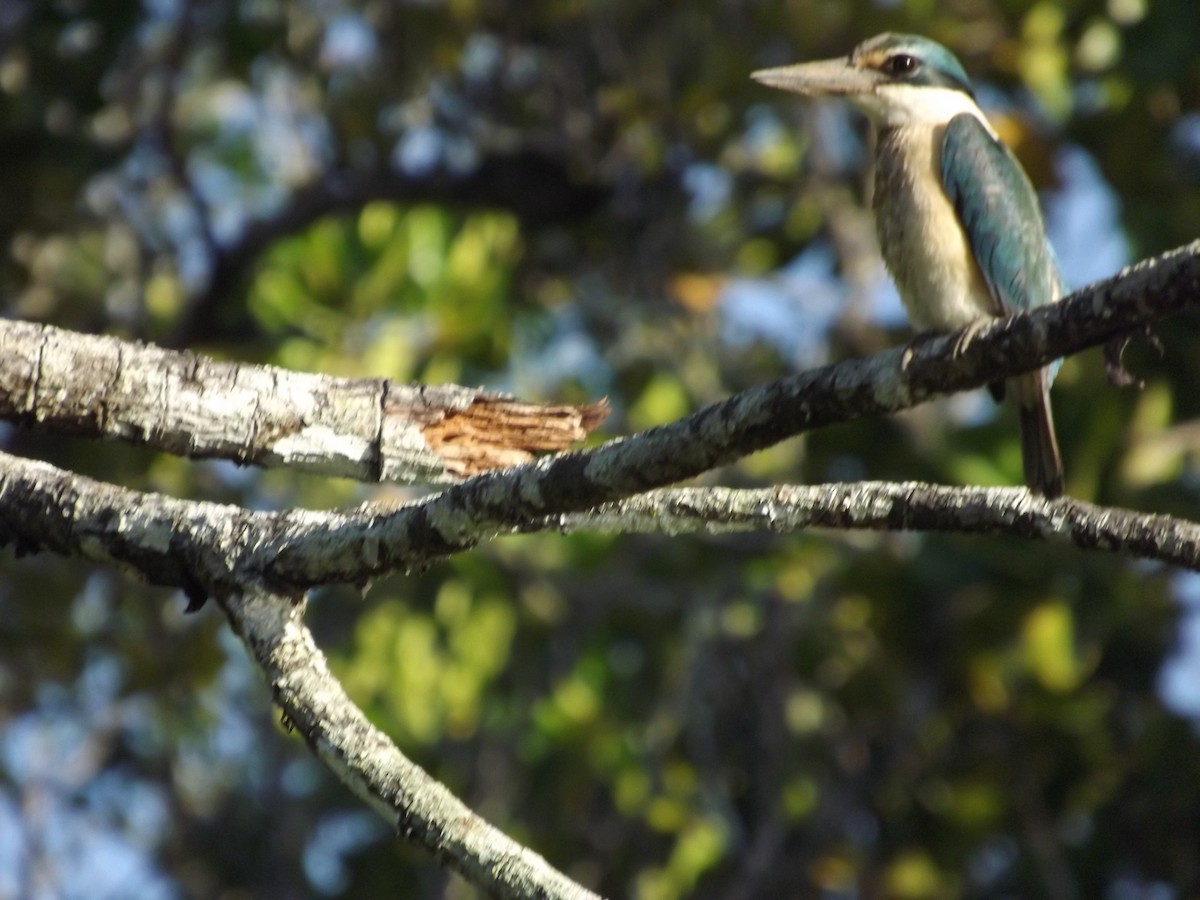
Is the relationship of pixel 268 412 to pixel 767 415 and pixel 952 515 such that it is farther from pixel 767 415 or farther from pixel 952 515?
pixel 952 515

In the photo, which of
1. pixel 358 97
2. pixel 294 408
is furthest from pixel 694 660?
pixel 294 408

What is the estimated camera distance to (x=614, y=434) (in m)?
7.16

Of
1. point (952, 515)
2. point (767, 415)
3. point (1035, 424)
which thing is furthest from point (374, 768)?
point (1035, 424)

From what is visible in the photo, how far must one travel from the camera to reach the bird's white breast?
4.62 metres

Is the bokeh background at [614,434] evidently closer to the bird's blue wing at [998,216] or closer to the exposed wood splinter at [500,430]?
the bird's blue wing at [998,216]

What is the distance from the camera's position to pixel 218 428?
348 centimetres

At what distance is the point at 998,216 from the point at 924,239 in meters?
0.21

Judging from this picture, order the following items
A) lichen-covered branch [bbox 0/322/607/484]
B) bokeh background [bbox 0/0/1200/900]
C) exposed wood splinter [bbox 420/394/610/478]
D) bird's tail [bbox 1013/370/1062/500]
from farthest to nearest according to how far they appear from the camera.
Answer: bokeh background [bbox 0/0/1200/900] → bird's tail [bbox 1013/370/1062/500] → exposed wood splinter [bbox 420/394/610/478] → lichen-covered branch [bbox 0/322/607/484]

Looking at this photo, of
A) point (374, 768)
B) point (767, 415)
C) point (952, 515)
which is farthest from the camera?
point (952, 515)

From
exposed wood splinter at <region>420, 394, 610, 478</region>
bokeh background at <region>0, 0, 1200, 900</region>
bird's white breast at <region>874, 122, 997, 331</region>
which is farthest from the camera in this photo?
bokeh background at <region>0, 0, 1200, 900</region>

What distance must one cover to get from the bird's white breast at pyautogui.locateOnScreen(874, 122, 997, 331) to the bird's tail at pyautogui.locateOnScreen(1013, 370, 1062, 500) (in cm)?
21

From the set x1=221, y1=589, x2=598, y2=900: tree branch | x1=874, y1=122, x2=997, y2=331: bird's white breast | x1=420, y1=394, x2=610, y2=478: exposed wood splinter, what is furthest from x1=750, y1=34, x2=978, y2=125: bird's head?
x1=221, y1=589, x2=598, y2=900: tree branch

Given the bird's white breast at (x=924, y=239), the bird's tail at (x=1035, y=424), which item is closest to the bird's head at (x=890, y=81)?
the bird's white breast at (x=924, y=239)

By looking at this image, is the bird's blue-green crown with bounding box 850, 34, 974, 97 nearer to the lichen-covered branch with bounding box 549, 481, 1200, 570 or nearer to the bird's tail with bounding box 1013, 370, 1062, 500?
the bird's tail with bounding box 1013, 370, 1062, 500
